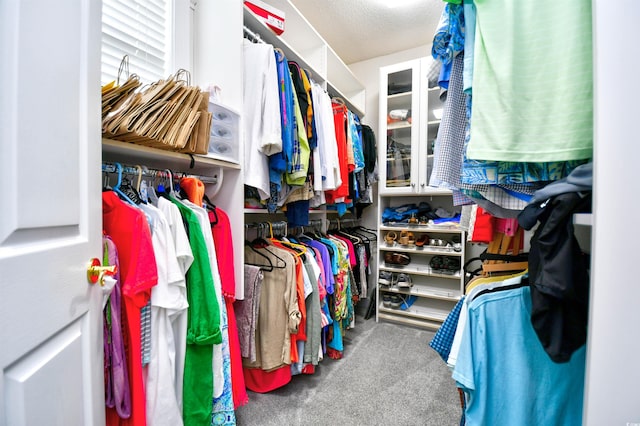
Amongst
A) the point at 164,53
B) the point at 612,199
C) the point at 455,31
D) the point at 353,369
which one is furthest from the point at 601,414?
the point at 164,53

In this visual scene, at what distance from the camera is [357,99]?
2936 mm

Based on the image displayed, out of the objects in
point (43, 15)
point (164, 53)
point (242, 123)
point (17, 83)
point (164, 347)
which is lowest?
point (164, 347)

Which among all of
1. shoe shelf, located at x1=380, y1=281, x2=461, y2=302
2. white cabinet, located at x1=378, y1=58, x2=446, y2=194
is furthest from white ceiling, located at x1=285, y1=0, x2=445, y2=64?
shoe shelf, located at x1=380, y1=281, x2=461, y2=302

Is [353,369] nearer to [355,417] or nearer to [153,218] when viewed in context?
[355,417]

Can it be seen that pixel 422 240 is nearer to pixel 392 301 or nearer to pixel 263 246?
pixel 392 301

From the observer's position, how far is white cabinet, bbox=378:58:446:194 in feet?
7.98

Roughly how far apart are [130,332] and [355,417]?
123cm

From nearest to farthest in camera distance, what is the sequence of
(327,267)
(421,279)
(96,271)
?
(96,271) → (327,267) → (421,279)

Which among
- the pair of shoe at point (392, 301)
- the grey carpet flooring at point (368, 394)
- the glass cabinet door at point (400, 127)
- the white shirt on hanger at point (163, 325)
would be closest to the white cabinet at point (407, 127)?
the glass cabinet door at point (400, 127)

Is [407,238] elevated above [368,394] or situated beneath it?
elevated above

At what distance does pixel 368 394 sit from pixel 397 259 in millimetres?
1267

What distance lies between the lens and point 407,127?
2.56 meters

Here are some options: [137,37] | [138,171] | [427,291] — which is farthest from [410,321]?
[137,37]

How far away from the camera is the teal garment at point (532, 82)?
549mm
